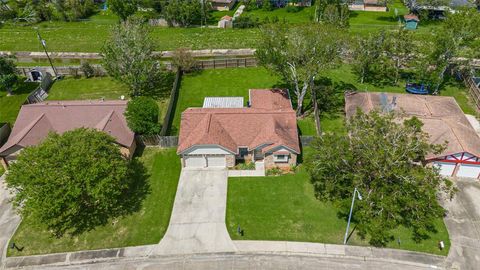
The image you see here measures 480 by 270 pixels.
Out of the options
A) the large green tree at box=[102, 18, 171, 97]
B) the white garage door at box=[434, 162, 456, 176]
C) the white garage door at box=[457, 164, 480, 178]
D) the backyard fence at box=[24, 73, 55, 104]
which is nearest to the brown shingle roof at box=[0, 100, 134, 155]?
the large green tree at box=[102, 18, 171, 97]

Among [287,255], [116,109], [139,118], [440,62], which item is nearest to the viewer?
[287,255]

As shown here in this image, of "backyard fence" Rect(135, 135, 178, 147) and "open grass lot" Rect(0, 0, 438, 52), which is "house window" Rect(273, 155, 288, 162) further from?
"open grass lot" Rect(0, 0, 438, 52)

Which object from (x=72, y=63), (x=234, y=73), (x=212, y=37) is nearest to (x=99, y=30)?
(x=72, y=63)

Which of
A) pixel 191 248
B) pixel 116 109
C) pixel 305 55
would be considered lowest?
pixel 191 248

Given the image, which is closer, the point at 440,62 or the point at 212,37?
the point at 440,62


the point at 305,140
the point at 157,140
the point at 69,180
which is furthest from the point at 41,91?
the point at 305,140

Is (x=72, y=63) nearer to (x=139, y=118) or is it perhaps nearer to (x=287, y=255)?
(x=139, y=118)

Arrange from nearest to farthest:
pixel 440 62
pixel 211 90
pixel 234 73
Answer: pixel 440 62 < pixel 211 90 < pixel 234 73
